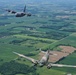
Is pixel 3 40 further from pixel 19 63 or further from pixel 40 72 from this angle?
pixel 40 72

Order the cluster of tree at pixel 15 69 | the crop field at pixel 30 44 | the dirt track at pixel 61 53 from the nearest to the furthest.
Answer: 1. the cluster of tree at pixel 15 69
2. the crop field at pixel 30 44
3. the dirt track at pixel 61 53

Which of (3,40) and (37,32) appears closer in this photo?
(3,40)

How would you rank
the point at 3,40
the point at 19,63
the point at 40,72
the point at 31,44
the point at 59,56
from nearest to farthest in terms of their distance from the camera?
the point at 40,72 → the point at 19,63 → the point at 59,56 → the point at 31,44 → the point at 3,40

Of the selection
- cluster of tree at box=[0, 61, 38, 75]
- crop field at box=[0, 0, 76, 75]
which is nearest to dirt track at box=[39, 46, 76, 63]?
crop field at box=[0, 0, 76, 75]

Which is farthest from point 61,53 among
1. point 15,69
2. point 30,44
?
point 15,69

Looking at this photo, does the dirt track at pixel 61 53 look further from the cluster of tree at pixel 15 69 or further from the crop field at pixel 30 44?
the cluster of tree at pixel 15 69

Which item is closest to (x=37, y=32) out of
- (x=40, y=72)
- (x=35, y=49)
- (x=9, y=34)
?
(x=9, y=34)

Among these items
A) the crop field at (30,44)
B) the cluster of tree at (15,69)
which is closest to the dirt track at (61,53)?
the crop field at (30,44)

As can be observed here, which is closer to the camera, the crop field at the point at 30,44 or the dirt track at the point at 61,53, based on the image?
the crop field at the point at 30,44

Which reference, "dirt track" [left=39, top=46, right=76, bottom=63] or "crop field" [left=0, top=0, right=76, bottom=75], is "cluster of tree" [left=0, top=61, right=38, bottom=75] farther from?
"dirt track" [left=39, top=46, right=76, bottom=63]
